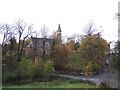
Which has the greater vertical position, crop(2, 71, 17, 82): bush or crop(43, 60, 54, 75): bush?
crop(43, 60, 54, 75): bush

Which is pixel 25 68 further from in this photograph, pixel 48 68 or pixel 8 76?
pixel 48 68

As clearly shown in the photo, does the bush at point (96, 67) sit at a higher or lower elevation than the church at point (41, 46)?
lower

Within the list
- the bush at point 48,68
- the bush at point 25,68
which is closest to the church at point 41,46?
the bush at point 48,68

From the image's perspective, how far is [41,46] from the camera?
5588 centimetres

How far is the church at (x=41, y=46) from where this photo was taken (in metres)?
50.4

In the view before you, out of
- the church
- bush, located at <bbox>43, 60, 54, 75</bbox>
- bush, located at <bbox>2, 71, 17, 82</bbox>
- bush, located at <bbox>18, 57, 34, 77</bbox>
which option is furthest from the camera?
the church

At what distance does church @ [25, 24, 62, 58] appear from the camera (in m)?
50.4

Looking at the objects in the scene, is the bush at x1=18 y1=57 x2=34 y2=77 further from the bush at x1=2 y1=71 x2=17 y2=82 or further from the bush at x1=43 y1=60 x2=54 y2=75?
the bush at x1=43 y1=60 x2=54 y2=75

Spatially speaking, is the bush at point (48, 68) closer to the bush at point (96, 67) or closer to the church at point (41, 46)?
the bush at point (96, 67)

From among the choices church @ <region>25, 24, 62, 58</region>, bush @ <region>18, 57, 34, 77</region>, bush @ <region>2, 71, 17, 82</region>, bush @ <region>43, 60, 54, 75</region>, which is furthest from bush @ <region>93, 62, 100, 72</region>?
bush @ <region>2, 71, 17, 82</region>

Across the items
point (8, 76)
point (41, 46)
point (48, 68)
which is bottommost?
point (8, 76)

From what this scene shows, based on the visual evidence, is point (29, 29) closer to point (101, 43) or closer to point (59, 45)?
point (59, 45)

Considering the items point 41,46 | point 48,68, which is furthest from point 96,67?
point 41,46

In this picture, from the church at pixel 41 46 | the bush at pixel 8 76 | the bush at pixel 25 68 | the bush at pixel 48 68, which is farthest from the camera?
the church at pixel 41 46
